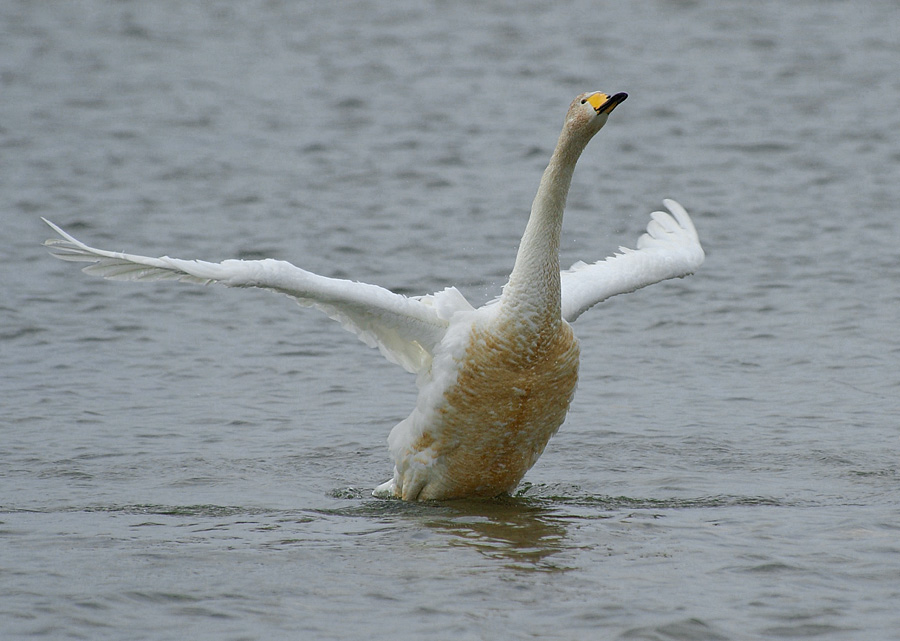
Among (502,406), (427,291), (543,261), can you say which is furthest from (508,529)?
(427,291)

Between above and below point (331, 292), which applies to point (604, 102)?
above

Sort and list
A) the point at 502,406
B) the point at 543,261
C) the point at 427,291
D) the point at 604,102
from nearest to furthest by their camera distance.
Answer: the point at 604,102, the point at 543,261, the point at 502,406, the point at 427,291

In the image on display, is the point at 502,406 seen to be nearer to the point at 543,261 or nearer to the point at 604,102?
the point at 543,261

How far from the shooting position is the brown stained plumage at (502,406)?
8.00 meters

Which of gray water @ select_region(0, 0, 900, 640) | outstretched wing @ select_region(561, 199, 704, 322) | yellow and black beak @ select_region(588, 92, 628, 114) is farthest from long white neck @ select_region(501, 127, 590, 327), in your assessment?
gray water @ select_region(0, 0, 900, 640)

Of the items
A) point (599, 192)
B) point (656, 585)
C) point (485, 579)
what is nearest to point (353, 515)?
point (485, 579)

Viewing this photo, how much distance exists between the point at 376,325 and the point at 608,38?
1594 cm

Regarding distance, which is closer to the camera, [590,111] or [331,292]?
[590,111]

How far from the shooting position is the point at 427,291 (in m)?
13.7

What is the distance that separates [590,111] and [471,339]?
1.42m

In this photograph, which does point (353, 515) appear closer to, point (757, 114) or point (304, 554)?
point (304, 554)

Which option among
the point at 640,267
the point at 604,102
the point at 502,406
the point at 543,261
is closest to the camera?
the point at 604,102

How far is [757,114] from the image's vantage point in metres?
20.0

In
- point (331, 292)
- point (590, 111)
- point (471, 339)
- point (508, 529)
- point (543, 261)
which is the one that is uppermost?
point (590, 111)
